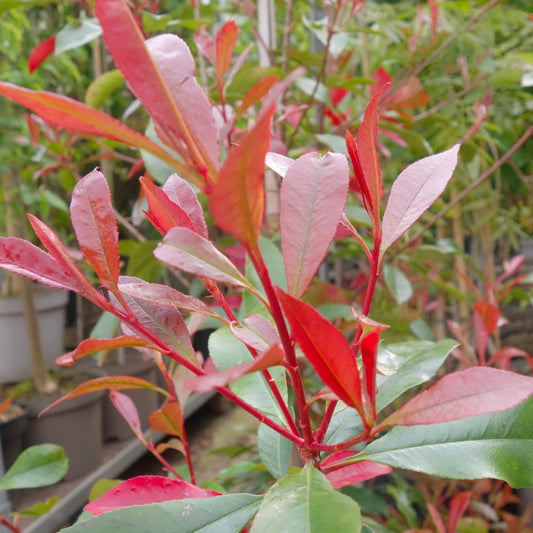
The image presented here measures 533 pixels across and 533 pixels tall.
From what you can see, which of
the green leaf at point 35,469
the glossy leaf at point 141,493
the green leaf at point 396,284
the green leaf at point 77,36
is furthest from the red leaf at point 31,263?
the green leaf at point 396,284

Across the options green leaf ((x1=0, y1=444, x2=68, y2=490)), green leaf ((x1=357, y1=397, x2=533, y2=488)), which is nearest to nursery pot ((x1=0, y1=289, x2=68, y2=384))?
green leaf ((x1=0, y1=444, x2=68, y2=490))

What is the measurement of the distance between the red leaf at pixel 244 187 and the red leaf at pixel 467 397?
0.10m

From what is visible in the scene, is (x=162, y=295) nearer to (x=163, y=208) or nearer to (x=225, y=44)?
(x=163, y=208)

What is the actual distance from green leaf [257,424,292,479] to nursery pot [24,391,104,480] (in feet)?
3.33

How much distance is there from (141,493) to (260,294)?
5.4 inches

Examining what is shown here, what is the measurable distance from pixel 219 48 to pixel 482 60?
0.79 meters

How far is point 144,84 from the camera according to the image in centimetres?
18

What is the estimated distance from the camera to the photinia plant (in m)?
0.18

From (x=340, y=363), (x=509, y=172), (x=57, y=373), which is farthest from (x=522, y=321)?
(x=340, y=363)

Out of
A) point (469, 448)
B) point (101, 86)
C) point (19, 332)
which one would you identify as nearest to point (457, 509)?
point (469, 448)

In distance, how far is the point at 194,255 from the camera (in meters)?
0.20

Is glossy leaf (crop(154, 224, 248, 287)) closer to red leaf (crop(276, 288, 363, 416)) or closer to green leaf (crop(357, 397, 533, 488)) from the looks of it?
red leaf (crop(276, 288, 363, 416))

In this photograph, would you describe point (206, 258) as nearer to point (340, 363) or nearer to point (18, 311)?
point (340, 363)

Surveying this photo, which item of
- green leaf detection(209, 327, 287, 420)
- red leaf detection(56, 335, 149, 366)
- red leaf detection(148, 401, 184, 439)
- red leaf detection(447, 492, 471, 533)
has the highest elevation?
red leaf detection(56, 335, 149, 366)
